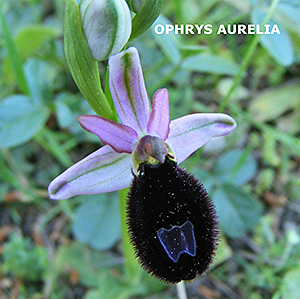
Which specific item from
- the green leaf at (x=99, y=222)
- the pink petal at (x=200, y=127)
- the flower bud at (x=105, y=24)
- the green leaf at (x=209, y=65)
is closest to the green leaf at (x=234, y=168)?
the green leaf at (x=209, y=65)

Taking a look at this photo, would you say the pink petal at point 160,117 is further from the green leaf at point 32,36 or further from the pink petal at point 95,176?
the green leaf at point 32,36

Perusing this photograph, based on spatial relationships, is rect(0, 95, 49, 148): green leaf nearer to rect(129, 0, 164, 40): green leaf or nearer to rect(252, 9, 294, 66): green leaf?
rect(129, 0, 164, 40): green leaf

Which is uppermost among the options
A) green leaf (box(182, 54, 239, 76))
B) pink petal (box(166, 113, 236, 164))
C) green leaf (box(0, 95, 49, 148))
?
pink petal (box(166, 113, 236, 164))

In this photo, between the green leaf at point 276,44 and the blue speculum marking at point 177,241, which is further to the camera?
the green leaf at point 276,44

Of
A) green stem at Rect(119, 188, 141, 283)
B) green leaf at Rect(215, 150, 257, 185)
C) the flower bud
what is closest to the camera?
the flower bud

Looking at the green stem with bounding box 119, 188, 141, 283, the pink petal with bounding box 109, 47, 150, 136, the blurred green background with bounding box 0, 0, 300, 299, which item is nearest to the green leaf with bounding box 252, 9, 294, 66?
the blurred green background with bounding box 0, 0, 300, 299

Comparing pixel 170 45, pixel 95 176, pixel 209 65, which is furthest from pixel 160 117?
pixel 209 65

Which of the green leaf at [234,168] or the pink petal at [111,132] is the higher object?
the pink petal at [111,132]
